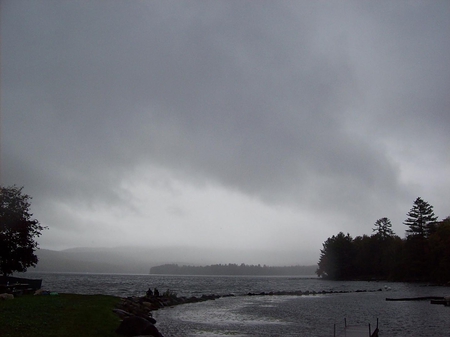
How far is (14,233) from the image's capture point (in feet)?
134

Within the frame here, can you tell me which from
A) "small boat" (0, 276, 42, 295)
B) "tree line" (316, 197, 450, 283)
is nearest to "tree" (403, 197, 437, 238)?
"tree line" (316, 197, 450, 283)

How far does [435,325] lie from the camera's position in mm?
29656

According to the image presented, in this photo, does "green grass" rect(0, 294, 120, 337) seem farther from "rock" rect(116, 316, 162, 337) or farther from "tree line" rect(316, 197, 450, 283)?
"tree line" rect(316, 197, 450, 283)

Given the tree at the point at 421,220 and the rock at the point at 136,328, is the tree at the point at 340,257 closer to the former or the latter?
the tree at the point at 421,220

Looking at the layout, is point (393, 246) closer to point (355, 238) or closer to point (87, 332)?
point (355, 238)

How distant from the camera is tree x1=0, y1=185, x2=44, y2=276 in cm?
3972

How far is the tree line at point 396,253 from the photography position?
105 metres

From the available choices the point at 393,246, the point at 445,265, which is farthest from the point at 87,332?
the point at 393,246

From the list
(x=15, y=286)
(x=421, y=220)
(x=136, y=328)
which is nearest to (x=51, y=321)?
(x=136, y=328)

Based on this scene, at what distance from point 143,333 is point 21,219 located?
2648cm

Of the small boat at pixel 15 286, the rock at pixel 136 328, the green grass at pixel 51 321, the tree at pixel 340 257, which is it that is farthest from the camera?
the tree at pixel 340 257

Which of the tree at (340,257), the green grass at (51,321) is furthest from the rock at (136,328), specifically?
the tree at (340,257)

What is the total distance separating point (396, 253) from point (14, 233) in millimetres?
119932

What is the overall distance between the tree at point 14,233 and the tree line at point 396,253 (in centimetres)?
9771
